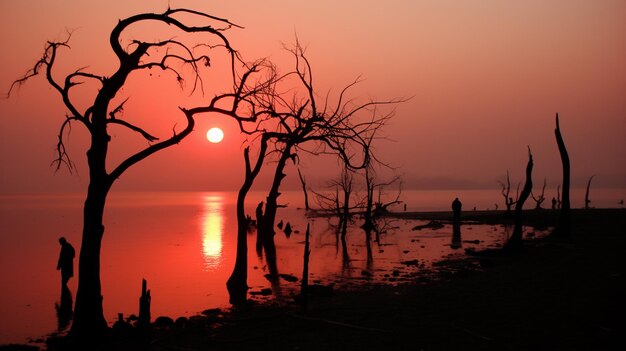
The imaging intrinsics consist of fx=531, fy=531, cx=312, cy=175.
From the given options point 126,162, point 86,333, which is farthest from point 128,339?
point 126,162

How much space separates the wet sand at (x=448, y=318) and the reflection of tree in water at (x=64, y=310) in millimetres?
5808

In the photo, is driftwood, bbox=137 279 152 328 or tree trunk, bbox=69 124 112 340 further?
driftwood, bbox=137 279 152 328

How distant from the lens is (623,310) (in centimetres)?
1377

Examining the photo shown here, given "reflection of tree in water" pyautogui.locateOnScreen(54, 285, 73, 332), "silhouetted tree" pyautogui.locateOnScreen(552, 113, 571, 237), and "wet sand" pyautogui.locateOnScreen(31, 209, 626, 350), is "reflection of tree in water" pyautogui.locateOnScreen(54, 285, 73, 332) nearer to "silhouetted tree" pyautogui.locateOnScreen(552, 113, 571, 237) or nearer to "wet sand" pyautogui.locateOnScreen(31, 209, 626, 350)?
"wet sand" pyautogui.locateOnScreen(31, 209, 626, 350)

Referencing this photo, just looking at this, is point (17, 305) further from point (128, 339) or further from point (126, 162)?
point (126, 162)

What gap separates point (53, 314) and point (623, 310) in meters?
19.2

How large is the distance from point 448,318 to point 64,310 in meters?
15.1

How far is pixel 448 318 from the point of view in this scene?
14.2 meters

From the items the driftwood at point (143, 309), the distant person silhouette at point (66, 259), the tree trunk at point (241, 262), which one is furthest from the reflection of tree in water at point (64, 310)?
the tree trunk at point (241, 262)

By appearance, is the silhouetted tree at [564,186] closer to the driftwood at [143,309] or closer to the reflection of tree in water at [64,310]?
the driftwood at [143,309]

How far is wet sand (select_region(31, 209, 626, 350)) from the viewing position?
39.9 ft

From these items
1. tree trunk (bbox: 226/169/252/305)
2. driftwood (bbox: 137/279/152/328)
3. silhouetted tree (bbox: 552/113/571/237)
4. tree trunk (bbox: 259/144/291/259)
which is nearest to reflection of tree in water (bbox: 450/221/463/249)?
silhouetted tree (bbox: 552/113/571/237)

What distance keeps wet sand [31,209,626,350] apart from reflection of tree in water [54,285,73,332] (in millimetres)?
5808

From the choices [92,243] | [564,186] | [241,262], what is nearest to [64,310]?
[241,262]
